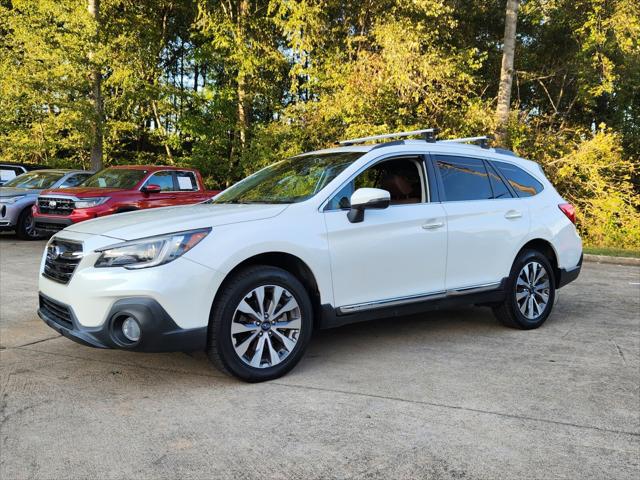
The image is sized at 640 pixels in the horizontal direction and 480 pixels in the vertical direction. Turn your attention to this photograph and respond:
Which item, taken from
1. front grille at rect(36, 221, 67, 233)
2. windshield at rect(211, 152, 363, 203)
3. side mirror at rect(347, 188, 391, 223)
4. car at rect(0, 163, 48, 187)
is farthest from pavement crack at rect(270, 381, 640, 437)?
car at rect(0, 163, 48, 187)

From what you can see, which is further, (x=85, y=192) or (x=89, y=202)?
(x=85, y=192)

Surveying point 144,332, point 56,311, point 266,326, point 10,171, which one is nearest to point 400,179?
point 266,326

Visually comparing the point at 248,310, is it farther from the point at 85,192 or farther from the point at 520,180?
the point at 85,192

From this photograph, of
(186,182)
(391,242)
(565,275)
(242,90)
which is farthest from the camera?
(242,90)

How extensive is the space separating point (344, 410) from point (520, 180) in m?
3.44

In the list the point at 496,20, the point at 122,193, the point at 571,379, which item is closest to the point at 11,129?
the point at 122,193

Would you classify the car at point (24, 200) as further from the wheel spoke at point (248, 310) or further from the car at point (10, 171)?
the wheel spoke at point (248, 310)

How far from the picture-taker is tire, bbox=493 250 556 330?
18.6ft

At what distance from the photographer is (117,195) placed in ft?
37.3

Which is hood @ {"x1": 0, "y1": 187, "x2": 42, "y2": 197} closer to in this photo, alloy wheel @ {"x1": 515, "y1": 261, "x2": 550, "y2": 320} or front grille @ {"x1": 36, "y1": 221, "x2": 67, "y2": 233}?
front grille @ {"x1": 36, "y1": 221, "x2": 67, "y2": 233}

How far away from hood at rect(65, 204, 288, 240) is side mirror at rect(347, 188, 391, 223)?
20.4 inches

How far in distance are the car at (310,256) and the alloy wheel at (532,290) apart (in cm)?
2

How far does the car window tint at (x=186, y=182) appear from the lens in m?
12.4

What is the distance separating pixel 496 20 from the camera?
2211 centimetres
